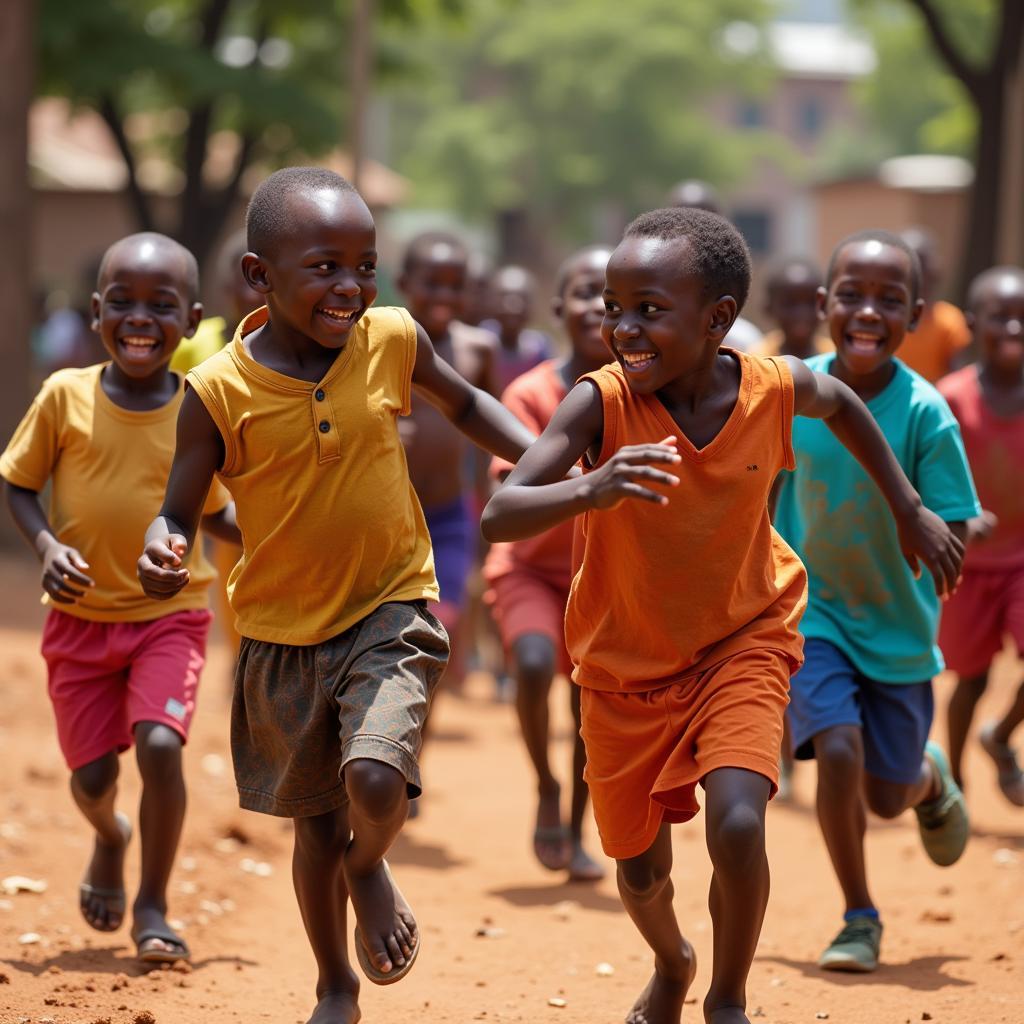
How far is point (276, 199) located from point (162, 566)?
92 cm

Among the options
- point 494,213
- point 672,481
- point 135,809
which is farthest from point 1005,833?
point 494,213

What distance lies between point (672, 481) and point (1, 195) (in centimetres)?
1182

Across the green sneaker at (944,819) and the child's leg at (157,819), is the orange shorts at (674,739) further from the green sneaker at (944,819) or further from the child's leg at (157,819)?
the green sneaker at (944,819)

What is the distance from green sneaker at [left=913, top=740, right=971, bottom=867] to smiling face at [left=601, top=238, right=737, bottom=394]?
2.18m

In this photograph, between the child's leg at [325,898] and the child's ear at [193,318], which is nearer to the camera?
the child's leg at [325,898]

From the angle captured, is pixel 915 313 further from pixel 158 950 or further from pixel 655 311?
pixel 158 950

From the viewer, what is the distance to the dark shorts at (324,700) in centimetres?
415

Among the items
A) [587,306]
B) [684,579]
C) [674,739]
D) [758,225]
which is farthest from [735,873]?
[758,225]

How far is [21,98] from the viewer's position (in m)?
14.2

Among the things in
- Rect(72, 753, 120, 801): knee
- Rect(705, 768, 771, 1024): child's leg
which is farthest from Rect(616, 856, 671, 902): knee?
Rect(72, 753, 120, 801): knee

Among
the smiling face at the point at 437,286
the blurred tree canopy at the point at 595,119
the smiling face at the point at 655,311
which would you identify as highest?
the blurred tree canopy at the point at 595,119

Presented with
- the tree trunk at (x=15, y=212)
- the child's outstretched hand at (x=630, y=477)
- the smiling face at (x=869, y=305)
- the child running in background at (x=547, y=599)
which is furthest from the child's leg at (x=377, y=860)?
the tree trunk at (x=15, y=212)

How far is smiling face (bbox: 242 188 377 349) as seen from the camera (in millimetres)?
4207

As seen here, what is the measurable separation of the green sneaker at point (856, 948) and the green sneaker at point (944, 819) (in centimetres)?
57
